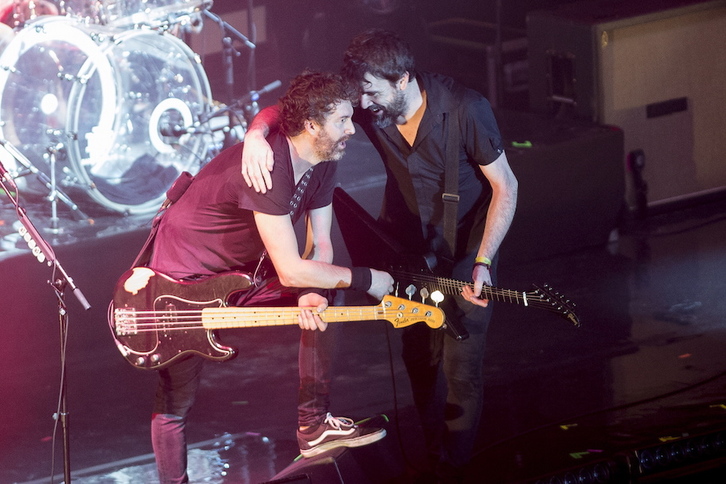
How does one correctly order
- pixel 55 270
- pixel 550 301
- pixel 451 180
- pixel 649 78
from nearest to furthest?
pixel 55 270, pixel 550 301, pixel 451 180, pixel 649 78

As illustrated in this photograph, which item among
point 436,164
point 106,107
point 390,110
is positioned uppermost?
point 390,110

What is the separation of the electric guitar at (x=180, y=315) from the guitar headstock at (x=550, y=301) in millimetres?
580

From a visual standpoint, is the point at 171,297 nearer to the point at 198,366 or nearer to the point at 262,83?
the point at 198,366

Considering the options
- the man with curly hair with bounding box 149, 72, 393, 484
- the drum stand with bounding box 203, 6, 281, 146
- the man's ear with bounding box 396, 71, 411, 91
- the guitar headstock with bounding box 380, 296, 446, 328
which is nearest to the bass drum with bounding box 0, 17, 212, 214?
the drum stand with bounding box 203, 6, 281, 146

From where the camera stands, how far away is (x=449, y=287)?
11.6 ft

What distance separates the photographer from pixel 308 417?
358 cm

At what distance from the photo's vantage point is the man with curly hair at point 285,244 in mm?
3193

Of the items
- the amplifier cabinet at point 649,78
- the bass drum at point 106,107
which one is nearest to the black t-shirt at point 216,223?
the bass drum at point 106,107

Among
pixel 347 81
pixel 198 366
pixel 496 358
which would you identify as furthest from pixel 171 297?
pixel 496 358

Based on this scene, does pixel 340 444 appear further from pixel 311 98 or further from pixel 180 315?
pixel 311 98

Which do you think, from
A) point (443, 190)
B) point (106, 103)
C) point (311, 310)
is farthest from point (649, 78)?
point (311, 310)

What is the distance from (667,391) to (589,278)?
1584mm

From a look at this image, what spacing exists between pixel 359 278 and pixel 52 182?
114 inches

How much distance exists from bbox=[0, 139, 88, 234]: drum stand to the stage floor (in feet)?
0.29
